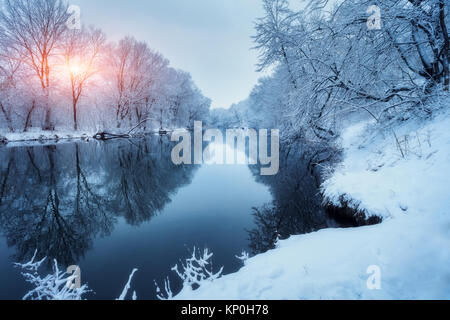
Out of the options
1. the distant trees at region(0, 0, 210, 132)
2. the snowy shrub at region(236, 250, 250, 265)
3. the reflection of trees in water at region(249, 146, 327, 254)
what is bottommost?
the snowy shrub at region(236, 250, 250, 265)

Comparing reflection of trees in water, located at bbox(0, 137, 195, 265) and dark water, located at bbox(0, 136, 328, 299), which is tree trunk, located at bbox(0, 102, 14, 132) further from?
dark water, located at bbox(0, 136, 328, 299)

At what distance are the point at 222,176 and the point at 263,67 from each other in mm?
6429

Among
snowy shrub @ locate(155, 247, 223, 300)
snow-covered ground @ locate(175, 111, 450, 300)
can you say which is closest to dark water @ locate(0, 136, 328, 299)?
snowy shrub @ locate(155, 247, 223, 300)

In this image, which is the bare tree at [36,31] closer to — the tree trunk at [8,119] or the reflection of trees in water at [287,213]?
the tree trunk at [8,119]

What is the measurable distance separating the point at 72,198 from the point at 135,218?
285 centimetres

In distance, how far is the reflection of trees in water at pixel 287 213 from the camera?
4.68 meters

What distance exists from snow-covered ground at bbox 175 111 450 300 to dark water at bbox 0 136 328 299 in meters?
1.24

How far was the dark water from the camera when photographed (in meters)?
3.63

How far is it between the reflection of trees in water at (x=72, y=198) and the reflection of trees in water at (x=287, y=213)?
334cm

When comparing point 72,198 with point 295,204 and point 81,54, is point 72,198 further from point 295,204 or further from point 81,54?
point 81,54

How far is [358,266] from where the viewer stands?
227 cm

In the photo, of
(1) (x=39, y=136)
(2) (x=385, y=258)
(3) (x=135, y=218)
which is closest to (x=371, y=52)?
(2) (x=385, y=258)
